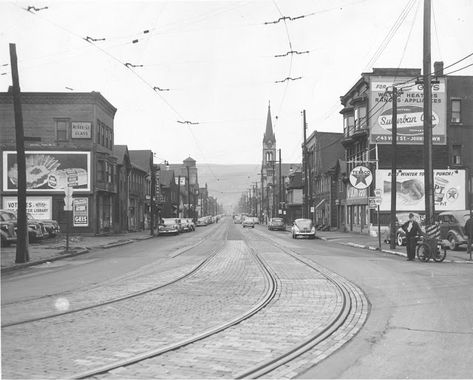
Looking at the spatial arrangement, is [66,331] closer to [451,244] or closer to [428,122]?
[428,122]

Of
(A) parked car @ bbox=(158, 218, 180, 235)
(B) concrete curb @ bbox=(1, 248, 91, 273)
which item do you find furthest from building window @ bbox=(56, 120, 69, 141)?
(B) concrete curb @ bbox=(1, 248, 91, 273)

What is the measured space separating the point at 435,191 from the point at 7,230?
3104 centimetres

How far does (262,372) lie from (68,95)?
40.7 m

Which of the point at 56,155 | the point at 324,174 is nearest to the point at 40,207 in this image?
the point at 56,155

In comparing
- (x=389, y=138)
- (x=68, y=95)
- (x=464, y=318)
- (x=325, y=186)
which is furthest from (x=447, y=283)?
(x=325, y=186)

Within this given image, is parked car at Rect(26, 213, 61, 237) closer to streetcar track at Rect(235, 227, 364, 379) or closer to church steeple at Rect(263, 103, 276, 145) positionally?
streetcar track at Rect(235, 227, 364, 379)

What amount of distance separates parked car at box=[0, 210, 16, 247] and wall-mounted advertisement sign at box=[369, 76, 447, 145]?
27.0 m

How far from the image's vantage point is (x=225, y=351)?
6.68m

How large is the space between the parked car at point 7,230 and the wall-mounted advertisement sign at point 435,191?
1062 inches

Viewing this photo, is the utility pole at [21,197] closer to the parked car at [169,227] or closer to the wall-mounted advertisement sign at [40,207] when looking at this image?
the wall-mounted advertisement sign at [40,207]

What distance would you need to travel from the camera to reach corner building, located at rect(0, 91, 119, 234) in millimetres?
42812

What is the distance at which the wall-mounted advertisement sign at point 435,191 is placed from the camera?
4247cm

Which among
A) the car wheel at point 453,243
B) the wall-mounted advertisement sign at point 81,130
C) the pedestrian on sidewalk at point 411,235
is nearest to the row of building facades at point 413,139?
the car wheel at point 453,243

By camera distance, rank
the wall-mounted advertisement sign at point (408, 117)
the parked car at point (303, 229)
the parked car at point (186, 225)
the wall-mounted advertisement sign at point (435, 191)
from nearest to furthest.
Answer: the parked car at point (303, 229) → the wall-mounted advertisement sign at point (408, 117) → the wall-mounted advertisement sign at point (435, 191) → the parked car at point (186, 225)
